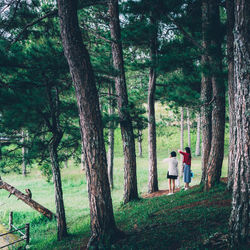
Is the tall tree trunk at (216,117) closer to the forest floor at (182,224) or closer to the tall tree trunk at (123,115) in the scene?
the forest floor at (182,224)

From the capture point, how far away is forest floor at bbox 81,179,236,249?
188 inches

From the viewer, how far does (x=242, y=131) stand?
13.3 ft

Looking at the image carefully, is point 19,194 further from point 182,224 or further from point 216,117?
point 216,117

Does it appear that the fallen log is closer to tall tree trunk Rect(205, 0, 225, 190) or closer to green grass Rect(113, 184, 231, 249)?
green grass Rect(113, 184, 231, 249)

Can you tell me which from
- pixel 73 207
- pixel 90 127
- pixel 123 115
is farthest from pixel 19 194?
pixel 90 127

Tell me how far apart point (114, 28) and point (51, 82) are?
159 inches

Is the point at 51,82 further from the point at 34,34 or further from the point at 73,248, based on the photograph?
the point at 73,248

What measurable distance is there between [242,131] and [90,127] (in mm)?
2974

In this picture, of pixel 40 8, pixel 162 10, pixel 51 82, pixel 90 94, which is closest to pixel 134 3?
pixel 162 10

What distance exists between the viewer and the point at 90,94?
550 centimetres

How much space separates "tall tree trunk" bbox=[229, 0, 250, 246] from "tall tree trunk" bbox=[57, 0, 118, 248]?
263 centimetres

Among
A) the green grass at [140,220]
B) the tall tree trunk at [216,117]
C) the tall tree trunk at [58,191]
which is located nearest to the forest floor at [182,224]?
the green grass at [140,220]

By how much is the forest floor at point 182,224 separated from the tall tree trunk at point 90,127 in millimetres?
594

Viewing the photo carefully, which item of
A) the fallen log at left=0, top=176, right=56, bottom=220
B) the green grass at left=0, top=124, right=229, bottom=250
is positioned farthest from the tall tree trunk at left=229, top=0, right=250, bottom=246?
the fallen log at left=0, top=176, right=56, bottom=220
